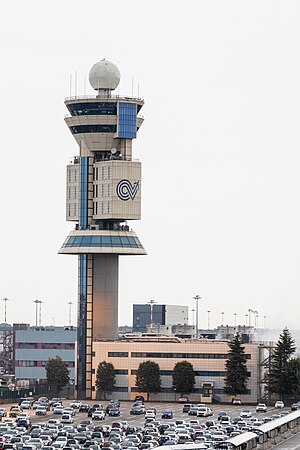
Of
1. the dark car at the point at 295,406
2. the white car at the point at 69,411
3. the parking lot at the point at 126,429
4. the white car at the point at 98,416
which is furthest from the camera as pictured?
the dark car at the point at 295,406

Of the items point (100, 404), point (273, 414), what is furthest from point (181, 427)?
point (100, 404)

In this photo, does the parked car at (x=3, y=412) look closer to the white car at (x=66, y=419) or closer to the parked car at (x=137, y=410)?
the white car at (x=66, y=419)

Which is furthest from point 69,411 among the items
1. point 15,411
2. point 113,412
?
point 15,411

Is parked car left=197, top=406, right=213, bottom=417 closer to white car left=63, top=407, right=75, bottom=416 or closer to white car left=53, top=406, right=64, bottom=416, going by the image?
white car left=63, top=407, right=75, bottom=416

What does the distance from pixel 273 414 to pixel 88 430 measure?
40.9m

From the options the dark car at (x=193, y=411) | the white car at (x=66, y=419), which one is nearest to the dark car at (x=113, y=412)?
the dark car at (x=193, y=411)

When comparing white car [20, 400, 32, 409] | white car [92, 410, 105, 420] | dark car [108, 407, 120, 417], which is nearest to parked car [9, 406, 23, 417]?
white car [20, 400, 32, 409]

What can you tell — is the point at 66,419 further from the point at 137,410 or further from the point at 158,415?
the point at 158,415

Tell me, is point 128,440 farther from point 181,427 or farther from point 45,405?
point 45,405

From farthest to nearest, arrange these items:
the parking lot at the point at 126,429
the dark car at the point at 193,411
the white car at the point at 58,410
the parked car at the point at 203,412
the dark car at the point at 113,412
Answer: the dark car at the point at 193,411
the parked car at the point at 203,412
the white car at the point at 58,410
the dark car at the point at 113,412
the parking lot at the point at 126,429

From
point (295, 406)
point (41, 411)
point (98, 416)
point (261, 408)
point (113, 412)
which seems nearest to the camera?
point (98, 416)

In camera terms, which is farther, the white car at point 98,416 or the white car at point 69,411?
the white car at point 69,411

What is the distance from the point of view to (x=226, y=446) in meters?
120

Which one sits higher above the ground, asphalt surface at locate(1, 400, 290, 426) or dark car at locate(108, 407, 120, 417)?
dark car at locate(108, 407, 120, 417)
